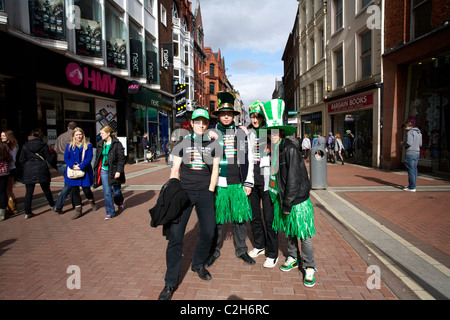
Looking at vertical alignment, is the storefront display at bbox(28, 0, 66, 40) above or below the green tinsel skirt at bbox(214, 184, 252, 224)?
above

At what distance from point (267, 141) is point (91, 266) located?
272cm

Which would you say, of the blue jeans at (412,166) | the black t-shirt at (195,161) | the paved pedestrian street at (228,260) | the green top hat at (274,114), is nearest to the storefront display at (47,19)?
the paved pedestrian street at (228,260)

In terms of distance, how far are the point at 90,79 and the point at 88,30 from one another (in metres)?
2.04

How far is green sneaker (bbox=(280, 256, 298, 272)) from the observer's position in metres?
3.25

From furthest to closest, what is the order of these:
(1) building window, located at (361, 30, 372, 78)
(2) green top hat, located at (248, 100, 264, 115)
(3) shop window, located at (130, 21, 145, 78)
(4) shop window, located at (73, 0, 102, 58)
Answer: (3) shop window, located at (130, 21, 145, 78), (1) building window, located at (361, 30, 372, 78), (4) shop window, located at (73, 0, 102, 58), (2) green top hat, located at (248, 100, 264, 115)

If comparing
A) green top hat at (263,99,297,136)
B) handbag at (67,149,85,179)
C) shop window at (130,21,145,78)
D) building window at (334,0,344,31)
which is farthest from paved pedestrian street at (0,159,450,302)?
building window at (334,0,344,31)

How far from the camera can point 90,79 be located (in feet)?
40.1

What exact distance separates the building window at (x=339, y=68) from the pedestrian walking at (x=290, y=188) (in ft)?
52.8

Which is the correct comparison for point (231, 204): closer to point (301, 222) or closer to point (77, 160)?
point (301, 222)

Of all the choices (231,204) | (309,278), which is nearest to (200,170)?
(231,204)

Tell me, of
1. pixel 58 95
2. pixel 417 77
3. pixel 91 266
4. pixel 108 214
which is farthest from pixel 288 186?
pixel 58 95

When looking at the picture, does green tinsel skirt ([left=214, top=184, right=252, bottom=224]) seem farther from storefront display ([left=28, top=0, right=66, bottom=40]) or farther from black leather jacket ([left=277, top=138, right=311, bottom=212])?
storefront display ([left=28, top=0, right=66, bottom=40])

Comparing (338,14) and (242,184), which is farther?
(338,14)

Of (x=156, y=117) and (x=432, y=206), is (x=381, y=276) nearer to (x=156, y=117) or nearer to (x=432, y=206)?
(x=432, y=206)
